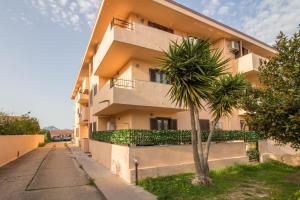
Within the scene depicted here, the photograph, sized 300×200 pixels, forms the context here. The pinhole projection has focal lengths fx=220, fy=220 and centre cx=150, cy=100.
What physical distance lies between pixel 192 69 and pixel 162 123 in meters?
6.93

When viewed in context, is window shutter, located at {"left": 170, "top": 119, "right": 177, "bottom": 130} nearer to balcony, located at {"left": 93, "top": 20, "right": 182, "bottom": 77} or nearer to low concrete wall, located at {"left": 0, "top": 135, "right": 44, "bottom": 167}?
balcony, located at {"left": 93, "top": 20, "right": 182, "bottom": 77}

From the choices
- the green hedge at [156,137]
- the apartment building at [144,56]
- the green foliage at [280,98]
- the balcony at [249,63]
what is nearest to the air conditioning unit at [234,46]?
the apartment building at [144,56]

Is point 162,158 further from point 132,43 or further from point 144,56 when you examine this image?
point 144,56

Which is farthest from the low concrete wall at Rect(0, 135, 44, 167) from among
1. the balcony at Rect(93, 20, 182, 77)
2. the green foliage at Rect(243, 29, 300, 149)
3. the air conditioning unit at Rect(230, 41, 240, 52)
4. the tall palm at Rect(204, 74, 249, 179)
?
the air conditioning unit at Rect(230, 41, 240, 52)

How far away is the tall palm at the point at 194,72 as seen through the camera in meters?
9.06

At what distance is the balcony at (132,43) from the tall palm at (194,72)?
157 inches

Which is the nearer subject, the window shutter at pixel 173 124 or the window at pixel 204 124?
the window shutter at pixel 173 124

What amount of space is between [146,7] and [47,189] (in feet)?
38.2

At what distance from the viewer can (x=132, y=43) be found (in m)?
12.6

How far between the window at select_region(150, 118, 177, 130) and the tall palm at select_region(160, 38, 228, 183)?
5.81 metres

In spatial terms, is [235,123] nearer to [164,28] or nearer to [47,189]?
[164,28]

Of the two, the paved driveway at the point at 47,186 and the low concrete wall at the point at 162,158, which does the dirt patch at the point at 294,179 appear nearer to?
the low concrete wall at the point at 162,158

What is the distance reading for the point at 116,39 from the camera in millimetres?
12164

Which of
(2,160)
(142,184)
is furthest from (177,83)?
(2,160)
